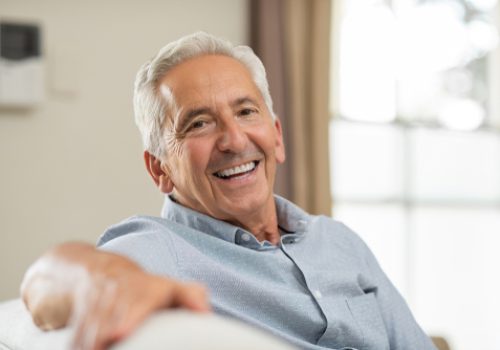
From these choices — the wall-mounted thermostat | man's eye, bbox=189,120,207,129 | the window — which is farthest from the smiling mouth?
the window

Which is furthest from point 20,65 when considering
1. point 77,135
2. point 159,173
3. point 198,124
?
point 198,124

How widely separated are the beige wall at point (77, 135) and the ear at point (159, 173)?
1488 millimetres

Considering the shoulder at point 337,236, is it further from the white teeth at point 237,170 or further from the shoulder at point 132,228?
the shoulder at point 132,228

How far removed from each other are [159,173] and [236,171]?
0.67 ft

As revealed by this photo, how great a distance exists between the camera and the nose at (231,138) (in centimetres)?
181

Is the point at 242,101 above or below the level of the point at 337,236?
above

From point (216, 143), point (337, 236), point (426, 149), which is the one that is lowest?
point (426, 149)

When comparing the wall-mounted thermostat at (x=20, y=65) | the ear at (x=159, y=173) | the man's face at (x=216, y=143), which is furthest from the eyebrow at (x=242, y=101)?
the wall-mounted thermostat at (x=20, y=65)

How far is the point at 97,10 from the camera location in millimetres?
3492

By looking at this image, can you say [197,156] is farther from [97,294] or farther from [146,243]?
[97,294]

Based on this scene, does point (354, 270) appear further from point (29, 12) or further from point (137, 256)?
point (29, 12)

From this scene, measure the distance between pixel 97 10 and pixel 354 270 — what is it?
6.53ft

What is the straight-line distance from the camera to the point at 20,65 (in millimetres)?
3285

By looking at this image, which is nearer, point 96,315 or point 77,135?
point 96,315
